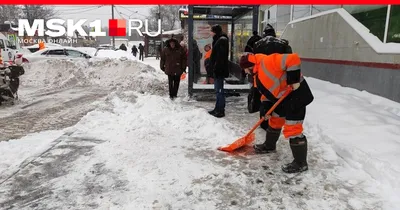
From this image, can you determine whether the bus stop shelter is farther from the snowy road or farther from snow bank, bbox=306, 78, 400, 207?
the snowy road

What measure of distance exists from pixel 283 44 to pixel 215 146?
1738 millimetres

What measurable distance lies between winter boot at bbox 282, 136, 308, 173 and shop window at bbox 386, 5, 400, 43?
4110 mm

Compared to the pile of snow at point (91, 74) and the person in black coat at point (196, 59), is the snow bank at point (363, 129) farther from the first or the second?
the pile of snow at point (91, 74)

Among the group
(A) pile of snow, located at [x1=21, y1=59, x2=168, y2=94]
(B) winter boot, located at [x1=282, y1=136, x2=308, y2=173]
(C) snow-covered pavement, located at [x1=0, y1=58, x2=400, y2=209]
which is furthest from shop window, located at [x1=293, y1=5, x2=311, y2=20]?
(B) winter boot, located at [x1=282, y1=136, x2=308, y2=173]

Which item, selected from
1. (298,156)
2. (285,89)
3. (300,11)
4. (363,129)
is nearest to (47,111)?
(285,89)

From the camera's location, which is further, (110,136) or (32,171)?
(110,136)

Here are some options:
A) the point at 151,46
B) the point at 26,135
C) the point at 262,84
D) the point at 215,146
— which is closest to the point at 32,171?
the point at 26,135

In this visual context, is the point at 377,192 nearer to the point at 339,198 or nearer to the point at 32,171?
the point at 339,198

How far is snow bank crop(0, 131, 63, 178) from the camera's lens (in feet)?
13.0

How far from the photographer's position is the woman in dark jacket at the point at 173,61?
8164 mm

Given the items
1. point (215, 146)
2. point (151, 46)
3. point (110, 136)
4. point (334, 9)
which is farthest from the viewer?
point (151, 46)

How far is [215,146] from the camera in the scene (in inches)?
183

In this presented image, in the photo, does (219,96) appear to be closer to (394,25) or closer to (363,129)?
(363,129)

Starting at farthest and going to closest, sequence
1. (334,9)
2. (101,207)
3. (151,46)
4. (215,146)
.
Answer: (151,46)
(334,9)
(215,146)
(101,207)
